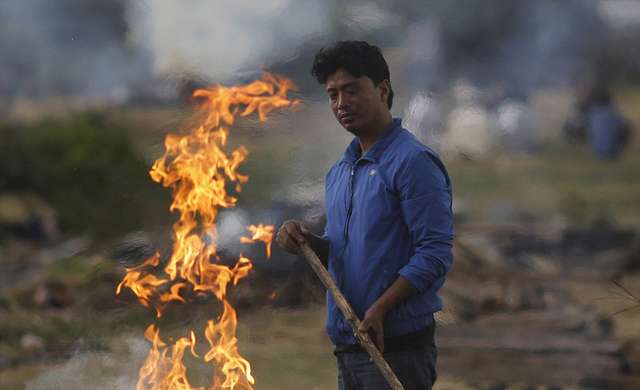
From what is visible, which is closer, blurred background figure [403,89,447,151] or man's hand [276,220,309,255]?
man's hand [276,220,309,255]

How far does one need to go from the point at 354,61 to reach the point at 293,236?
554mm

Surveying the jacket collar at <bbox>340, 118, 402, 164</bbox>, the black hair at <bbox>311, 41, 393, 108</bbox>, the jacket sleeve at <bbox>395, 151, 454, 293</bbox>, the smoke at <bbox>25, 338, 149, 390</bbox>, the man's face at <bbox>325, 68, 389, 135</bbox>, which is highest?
the black hair at <bbox>311, 41, 393, 108</bbox>

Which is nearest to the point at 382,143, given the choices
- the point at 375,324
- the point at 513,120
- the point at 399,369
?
the point at 375,324

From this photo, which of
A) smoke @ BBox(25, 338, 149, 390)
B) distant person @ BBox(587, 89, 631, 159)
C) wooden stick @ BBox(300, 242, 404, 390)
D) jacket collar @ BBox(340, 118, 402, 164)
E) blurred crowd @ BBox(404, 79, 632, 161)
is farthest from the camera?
blurred crowd @ BBox(404, 79, 632, 161)

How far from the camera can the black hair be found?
2371 mm

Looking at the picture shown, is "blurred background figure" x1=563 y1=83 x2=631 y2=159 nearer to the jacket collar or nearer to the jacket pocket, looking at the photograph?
the jacket collar

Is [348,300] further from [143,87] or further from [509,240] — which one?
[143,87]

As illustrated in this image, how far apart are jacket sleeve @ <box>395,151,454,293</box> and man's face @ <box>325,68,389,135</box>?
0.21m

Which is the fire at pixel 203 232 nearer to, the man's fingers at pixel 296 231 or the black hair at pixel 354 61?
the man's fingers at pixel 296 231

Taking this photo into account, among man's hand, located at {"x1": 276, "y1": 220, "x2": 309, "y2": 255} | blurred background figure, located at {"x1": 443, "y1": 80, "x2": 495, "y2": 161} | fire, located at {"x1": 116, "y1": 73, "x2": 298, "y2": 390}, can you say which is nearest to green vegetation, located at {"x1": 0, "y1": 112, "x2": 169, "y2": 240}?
fire, located at {"x1": 116, "y1": 73, "x2": 298, "y2": 390}

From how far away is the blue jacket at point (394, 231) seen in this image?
86.5 inches

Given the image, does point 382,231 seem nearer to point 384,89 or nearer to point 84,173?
point 384,89

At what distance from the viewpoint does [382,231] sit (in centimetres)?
225

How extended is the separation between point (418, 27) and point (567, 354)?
97.9 inches
